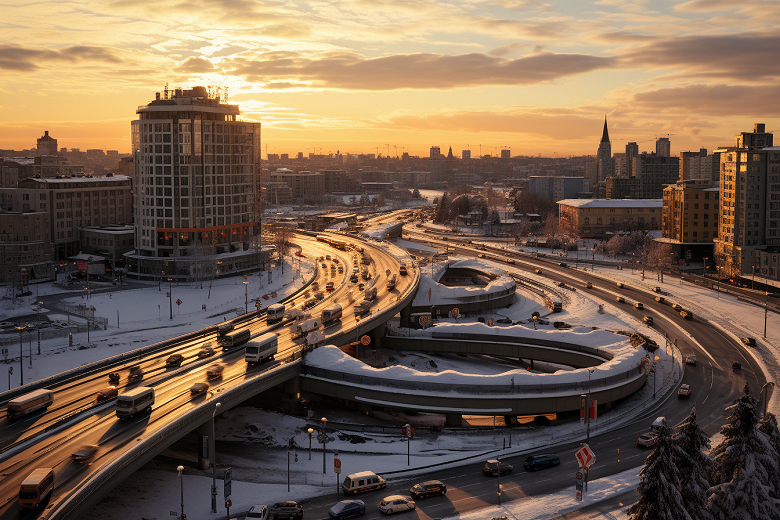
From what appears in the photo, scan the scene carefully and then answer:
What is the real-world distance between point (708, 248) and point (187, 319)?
112055 mm

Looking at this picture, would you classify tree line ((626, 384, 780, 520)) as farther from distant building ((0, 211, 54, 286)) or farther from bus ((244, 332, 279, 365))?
distant building ((0, 211, 54, 286))

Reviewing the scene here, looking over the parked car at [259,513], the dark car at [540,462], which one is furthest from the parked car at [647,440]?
the parked car at [259,513]

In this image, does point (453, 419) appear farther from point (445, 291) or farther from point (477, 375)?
point (445, 291)

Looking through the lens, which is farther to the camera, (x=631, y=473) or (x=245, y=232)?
(x=245, y=232)

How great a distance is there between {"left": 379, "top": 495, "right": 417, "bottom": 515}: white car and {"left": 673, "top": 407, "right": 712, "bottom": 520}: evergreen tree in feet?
52.9

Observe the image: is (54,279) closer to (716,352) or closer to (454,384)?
(454,384)

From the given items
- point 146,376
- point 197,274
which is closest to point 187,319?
point 197,274

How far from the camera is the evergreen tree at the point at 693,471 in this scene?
35750 mm

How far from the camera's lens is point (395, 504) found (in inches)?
1681

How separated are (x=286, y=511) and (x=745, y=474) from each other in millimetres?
26071

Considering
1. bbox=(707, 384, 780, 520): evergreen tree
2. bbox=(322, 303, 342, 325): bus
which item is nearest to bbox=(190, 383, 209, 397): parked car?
bbox=(322, 303, 342, 325): bus

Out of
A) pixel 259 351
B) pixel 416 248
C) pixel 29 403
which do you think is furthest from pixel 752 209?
pixel 29 403

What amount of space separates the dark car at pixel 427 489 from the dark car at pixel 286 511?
771 cm

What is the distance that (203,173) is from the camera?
430 ft
